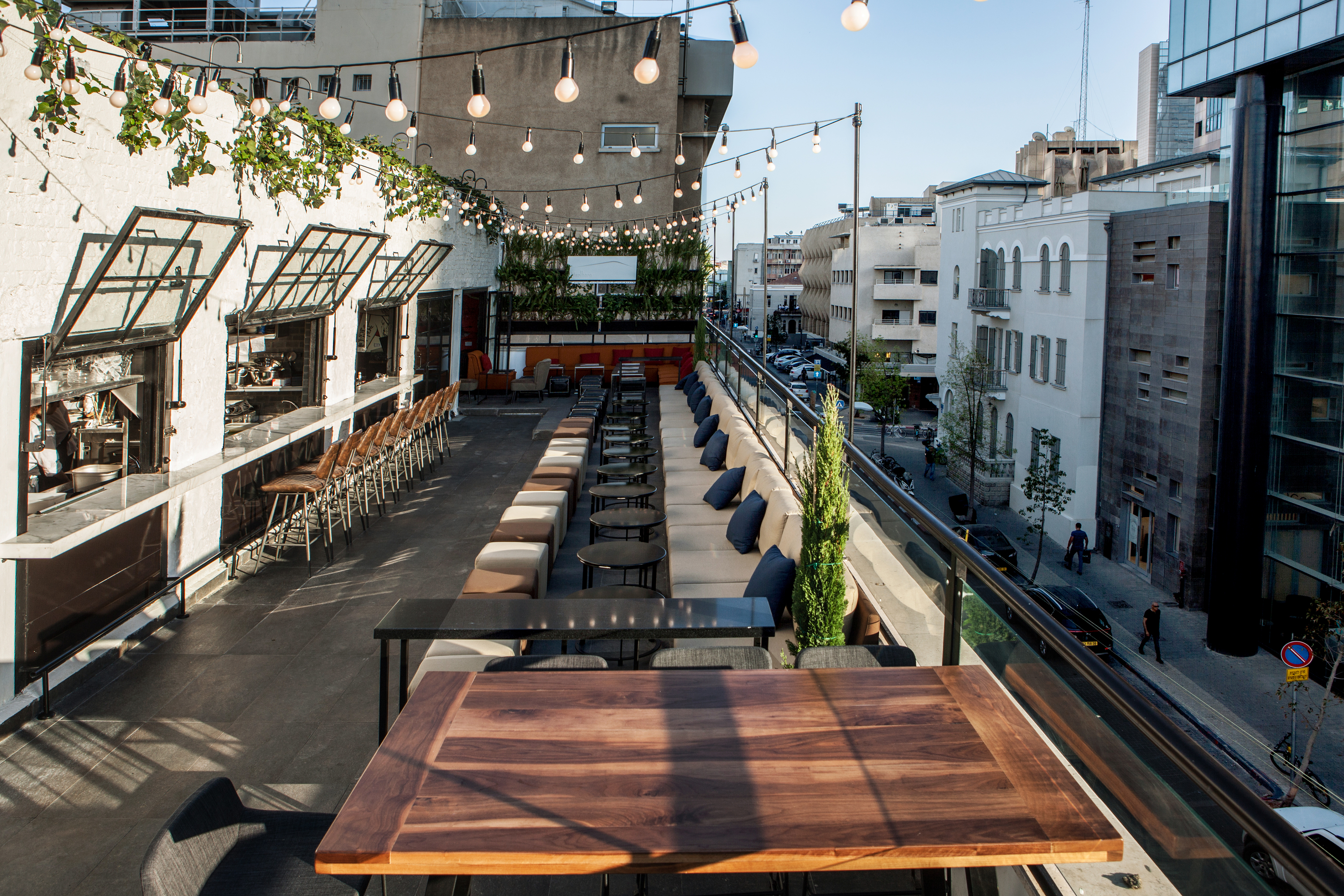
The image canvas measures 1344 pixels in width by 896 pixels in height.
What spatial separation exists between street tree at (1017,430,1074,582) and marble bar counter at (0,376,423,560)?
24396mm

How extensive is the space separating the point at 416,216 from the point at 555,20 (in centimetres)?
1776

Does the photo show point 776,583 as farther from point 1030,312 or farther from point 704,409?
point 1030,312

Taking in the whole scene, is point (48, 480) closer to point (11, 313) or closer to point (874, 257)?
point (11, 313)

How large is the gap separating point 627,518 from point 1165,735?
5.57 m

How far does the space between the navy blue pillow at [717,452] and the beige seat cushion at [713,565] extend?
302cm

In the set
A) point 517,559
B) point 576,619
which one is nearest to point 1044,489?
point 517,559

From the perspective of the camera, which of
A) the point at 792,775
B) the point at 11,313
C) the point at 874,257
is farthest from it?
the point at 874,257

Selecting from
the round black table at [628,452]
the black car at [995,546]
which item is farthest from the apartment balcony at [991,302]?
the round black table at [628,452]

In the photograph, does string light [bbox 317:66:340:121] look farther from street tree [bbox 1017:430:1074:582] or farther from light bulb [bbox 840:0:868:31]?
street tree [bbox 1017:430:1074:582]

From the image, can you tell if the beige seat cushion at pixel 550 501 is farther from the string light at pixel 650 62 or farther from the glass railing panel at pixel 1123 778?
the glass railing panel at pixel 1123 778

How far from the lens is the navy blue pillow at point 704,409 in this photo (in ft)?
42.7

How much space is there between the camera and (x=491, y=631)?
402cm

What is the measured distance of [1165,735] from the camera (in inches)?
77.5

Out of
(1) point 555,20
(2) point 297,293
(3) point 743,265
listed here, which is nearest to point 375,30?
(1) point 555,20
